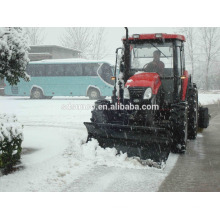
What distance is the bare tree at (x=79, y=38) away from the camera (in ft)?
111

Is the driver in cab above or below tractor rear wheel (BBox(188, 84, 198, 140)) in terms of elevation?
above

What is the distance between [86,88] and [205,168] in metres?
18.4

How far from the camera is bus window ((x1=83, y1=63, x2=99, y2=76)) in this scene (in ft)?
76.4

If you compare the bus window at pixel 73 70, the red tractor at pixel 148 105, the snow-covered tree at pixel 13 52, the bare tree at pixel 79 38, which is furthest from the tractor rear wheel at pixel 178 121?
the bare tree at pixel 79 38

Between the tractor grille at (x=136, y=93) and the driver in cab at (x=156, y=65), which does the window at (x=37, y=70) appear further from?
the tractor grille at (x=136, y=93)

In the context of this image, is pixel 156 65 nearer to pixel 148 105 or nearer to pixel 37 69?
pixel 148 105

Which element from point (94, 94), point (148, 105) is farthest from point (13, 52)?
point (94, 94)

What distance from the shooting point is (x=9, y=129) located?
5043 millimetres

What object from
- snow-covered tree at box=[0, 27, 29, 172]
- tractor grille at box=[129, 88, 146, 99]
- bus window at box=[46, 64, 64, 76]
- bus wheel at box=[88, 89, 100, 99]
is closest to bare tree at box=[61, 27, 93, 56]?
bus window at box=[46, 64, 64, 76]

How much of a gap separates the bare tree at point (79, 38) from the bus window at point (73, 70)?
1015 cm

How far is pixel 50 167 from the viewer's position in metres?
5.28

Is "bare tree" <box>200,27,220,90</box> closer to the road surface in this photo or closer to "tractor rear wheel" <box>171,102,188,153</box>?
the road surface

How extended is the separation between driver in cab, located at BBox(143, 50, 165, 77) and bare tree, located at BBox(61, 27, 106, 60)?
25.6 meters

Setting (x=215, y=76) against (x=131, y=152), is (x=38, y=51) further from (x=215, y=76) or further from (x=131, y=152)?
(x=131, y=152)
